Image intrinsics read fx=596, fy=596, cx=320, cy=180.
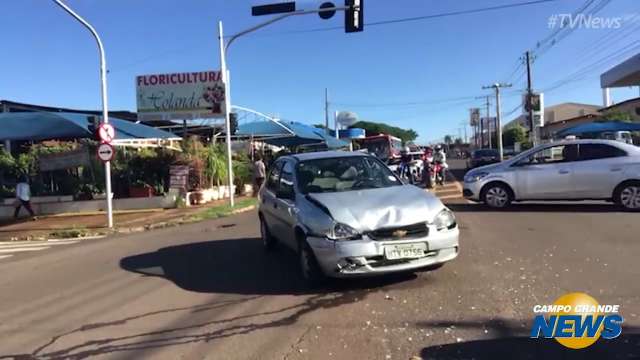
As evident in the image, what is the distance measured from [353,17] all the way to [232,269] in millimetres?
10053

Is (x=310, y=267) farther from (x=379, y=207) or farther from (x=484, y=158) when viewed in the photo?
(x=484, y=158)

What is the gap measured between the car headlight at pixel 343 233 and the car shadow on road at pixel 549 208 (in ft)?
27.0

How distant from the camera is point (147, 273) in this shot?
28.3 ft

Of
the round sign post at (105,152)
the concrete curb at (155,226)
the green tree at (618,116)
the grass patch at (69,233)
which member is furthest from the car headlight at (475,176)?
the green tree at (618,116)

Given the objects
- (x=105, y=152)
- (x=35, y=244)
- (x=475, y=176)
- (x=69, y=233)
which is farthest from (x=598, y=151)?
(x=35, y=244)

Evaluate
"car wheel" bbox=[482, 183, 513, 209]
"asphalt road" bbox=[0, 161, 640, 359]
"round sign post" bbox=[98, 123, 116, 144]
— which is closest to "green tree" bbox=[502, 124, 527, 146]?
"car wheel" bbox=[482, 183, 513, 209]

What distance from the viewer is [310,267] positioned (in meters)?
6.80

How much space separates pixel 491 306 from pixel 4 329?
4.93 meters

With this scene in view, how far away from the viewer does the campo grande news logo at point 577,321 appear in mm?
4797

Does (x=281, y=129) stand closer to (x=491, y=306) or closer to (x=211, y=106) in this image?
(x=211, y=106)

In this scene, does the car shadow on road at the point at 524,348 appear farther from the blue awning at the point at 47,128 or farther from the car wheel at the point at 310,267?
the blue awning at the point at 47,128

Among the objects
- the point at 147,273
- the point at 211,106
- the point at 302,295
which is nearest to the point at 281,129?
the point at 211,106

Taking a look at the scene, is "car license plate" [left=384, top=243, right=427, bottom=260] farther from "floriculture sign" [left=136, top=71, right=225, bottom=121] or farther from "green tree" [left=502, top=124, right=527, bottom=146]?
"green tree" [left=502, top=124, right=527, bottom=146]

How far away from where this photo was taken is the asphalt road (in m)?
4.95
